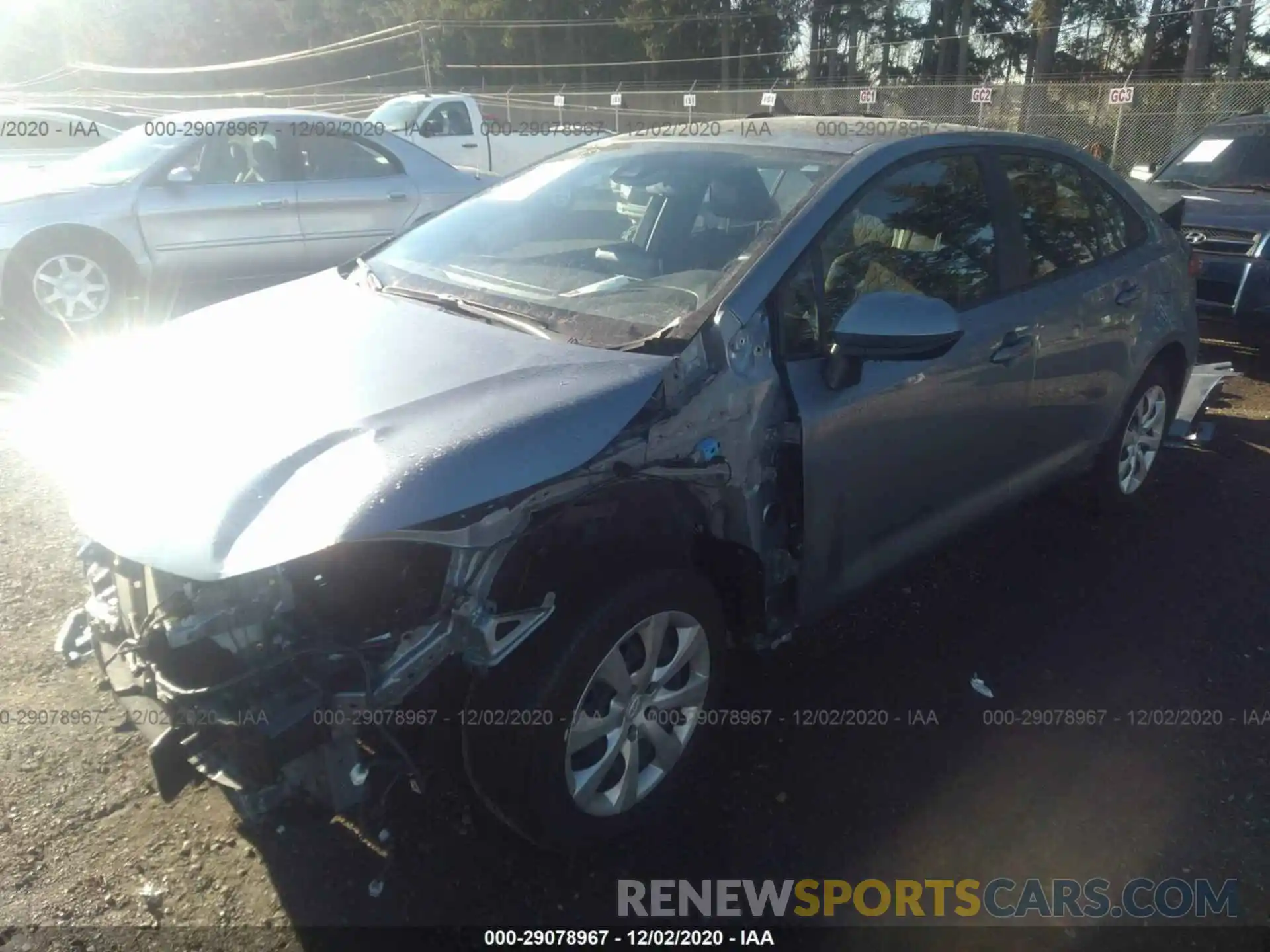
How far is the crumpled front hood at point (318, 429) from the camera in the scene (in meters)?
1.99

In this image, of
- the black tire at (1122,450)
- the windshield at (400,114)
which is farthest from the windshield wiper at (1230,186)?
the windshield at (400,114)

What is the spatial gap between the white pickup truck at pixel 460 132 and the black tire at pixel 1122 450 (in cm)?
1170

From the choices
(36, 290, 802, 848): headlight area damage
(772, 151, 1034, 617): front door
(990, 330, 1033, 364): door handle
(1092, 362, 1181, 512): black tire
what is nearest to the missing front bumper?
(1092, 362, 1181, 512): black tire

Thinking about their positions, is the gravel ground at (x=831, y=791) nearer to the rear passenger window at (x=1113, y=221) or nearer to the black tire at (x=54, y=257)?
the rear passenger window at (x=1113, y=221)

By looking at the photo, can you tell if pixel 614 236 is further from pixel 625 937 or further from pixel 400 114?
pixel 400 114

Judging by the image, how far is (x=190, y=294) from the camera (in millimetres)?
7891

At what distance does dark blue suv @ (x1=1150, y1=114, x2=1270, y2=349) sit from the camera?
701cm

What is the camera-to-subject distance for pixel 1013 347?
3.37 meters

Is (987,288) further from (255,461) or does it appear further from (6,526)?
(6,526)

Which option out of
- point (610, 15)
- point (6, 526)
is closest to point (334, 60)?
point (610, 15)

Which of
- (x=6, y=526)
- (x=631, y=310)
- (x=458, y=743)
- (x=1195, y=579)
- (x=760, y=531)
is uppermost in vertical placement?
(x=631, y=310)

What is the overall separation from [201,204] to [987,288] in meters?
6.39

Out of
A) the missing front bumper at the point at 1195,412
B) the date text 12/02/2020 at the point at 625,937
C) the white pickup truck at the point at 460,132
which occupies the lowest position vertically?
the missing front bumper at the point at 1195,412

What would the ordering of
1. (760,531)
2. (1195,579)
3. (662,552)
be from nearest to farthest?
(662,552), (760,531), (1195,579)
